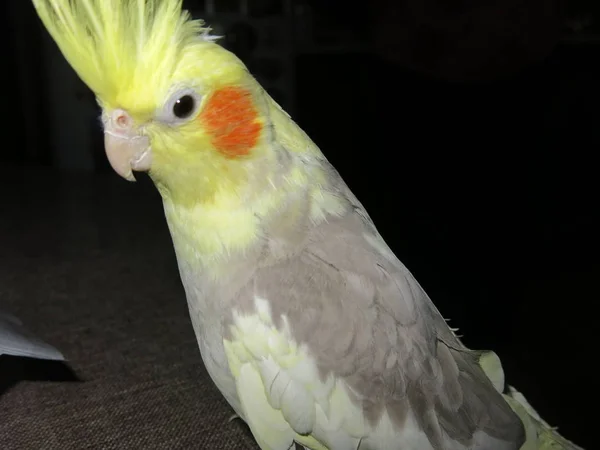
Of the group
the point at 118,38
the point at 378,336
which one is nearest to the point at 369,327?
the point at 378,336

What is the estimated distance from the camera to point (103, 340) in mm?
1214

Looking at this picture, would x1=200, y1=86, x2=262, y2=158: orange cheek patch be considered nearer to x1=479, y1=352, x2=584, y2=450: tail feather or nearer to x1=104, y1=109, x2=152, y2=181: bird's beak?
x1=104, y1=109, x2=152, y2=181: bird's beak

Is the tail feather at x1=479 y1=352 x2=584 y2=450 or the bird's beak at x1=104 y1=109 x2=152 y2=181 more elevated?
the bird's beak at x1=104 y1=109 x2=152 y2=181

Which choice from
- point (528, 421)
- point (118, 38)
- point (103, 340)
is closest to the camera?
point (118, 38)

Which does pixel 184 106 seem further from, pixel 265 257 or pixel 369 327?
pixel 369 327

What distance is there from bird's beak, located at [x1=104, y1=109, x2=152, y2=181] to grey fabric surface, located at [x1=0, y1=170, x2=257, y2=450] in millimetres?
469

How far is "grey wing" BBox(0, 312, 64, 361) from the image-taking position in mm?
908

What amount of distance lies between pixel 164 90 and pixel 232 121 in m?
0.09

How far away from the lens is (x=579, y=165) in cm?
167

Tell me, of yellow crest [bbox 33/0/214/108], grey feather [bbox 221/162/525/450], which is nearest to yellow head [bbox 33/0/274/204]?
yellow crest [bbox 33/0/214/108]

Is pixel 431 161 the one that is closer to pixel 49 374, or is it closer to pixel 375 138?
pixel 375 138

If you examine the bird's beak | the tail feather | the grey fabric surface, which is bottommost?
the grey fabric surface

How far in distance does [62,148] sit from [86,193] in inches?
21.7

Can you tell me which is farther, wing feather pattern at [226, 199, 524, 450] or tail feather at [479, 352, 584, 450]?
tail feather at [479, 352, 584, 450]
